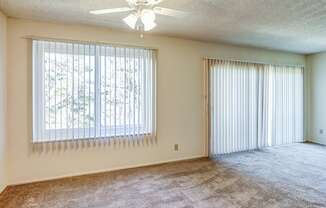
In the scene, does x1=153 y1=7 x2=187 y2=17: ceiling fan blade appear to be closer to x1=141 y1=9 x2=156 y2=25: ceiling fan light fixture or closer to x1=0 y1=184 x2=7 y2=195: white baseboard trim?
x1=141 y1=9 x2=156 y2=25: ceiling fan light fixture

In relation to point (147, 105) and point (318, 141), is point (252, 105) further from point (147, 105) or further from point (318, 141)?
point (147, 105)

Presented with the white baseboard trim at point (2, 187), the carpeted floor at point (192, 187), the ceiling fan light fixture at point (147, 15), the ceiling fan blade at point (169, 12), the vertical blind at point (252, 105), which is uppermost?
the ceiling fan blade at point (169, 12)

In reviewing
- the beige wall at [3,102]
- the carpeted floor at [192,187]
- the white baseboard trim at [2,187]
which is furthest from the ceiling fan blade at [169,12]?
the white baseboard trim at [2,187]

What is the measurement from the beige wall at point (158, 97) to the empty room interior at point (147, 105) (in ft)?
0.06

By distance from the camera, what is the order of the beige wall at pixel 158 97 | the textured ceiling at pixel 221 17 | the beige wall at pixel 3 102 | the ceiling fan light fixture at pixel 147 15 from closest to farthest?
the ceiling fan light fixture at pixel 147 15 < the textured ceiling at pixel 221 17 < the beige wall at pixel 3 102 < the beige wall at pixel 158 97

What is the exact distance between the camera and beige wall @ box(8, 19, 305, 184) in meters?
3.07

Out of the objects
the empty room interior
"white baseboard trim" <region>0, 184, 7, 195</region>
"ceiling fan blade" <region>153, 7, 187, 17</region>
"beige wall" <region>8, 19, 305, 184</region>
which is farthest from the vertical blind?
"white baseboard trim" <region>0, 184, 7, 195</region>

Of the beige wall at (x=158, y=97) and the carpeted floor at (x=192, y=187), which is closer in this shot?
the carpeted floor at (x=192, y=187)

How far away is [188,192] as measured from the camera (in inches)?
111

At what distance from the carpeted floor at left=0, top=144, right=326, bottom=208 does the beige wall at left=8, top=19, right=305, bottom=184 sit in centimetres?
23

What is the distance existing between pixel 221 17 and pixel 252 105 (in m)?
2.54

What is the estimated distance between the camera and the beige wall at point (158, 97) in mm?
3074

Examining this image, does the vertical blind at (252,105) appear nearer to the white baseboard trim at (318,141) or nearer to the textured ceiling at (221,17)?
the white baseboard trim at (318,141)

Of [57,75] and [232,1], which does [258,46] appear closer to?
[232,1]
